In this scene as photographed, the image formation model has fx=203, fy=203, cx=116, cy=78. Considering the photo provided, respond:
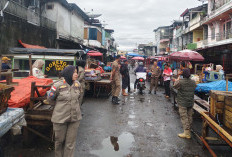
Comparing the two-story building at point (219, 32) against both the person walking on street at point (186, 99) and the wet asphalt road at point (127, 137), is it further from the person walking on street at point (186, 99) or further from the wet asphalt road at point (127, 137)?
the person walking on street at point (186, 99)

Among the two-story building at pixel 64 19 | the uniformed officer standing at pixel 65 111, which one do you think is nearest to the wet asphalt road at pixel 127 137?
the uniformed officer standing at pixel 65 111

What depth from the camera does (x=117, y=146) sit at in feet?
16.0

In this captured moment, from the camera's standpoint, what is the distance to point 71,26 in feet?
75.6

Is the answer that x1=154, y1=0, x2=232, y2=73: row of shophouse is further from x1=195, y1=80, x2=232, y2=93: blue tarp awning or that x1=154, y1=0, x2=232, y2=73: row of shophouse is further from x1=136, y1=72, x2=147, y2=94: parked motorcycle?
x1=195, y1=80, x2=232, y2=93: blue tarp awning

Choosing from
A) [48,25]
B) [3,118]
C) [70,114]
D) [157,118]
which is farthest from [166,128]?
[48,25]

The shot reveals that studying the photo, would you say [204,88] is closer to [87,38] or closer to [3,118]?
[3,118]

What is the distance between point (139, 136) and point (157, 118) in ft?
6.38

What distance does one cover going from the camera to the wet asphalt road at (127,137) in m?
4.48

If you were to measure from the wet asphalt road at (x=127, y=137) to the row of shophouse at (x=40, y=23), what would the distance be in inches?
294

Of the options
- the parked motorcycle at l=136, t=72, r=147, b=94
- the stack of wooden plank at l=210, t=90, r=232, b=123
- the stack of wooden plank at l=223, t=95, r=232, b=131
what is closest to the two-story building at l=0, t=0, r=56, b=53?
the parked motorcycle at l=136, t=72, r=147, b=94

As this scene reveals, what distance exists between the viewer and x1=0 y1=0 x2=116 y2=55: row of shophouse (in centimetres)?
1180

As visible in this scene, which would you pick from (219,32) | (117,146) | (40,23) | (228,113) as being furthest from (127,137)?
(219,32)

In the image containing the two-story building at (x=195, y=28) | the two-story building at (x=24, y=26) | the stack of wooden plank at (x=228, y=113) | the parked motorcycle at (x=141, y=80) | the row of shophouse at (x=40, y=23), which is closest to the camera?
the stack of wooden plank at (x=228, y=113)

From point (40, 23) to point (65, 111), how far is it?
1470cm
